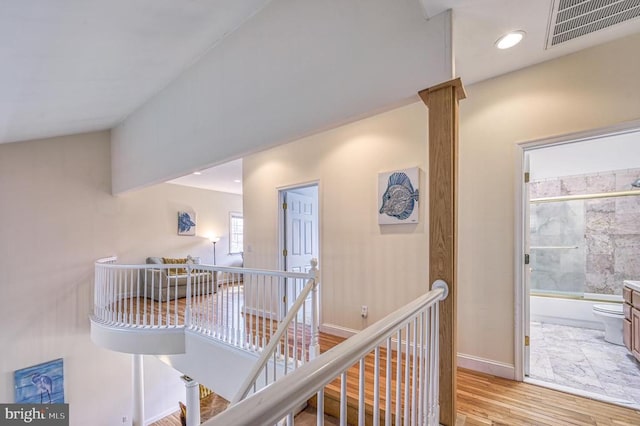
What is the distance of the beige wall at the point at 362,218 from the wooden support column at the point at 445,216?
116cm

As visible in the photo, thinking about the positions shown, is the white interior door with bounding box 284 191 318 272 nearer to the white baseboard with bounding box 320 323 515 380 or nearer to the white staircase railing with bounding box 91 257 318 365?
the white staircase railing with bounding box 91 257 318 365

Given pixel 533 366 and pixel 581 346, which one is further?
pixel 581 346

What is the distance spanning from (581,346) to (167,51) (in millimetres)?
5898

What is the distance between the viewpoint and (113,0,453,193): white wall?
198 cm

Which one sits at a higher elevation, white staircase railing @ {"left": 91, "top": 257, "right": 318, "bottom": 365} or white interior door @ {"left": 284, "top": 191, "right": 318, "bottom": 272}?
white interior door @ {"left": 284, "top": 191, "right": 318, "bottom": 272}

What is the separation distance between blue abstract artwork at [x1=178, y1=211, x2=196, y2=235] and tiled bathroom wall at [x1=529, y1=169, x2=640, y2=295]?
23.3 ft

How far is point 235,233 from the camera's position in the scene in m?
8.38

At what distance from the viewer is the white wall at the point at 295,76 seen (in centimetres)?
198

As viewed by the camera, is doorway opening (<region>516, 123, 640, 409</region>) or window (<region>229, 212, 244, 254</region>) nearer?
doorway opening (<region>516, 123, 640, 409</region>)

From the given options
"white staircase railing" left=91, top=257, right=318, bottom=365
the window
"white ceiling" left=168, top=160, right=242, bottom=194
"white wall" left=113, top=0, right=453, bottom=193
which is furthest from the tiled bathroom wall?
the window

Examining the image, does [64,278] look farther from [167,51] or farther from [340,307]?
[340,307]


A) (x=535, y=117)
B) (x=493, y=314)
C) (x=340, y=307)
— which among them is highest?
(x=535, y=117)

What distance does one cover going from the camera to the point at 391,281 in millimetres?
3109

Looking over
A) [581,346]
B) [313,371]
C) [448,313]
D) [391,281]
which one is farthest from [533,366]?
[313,371]
